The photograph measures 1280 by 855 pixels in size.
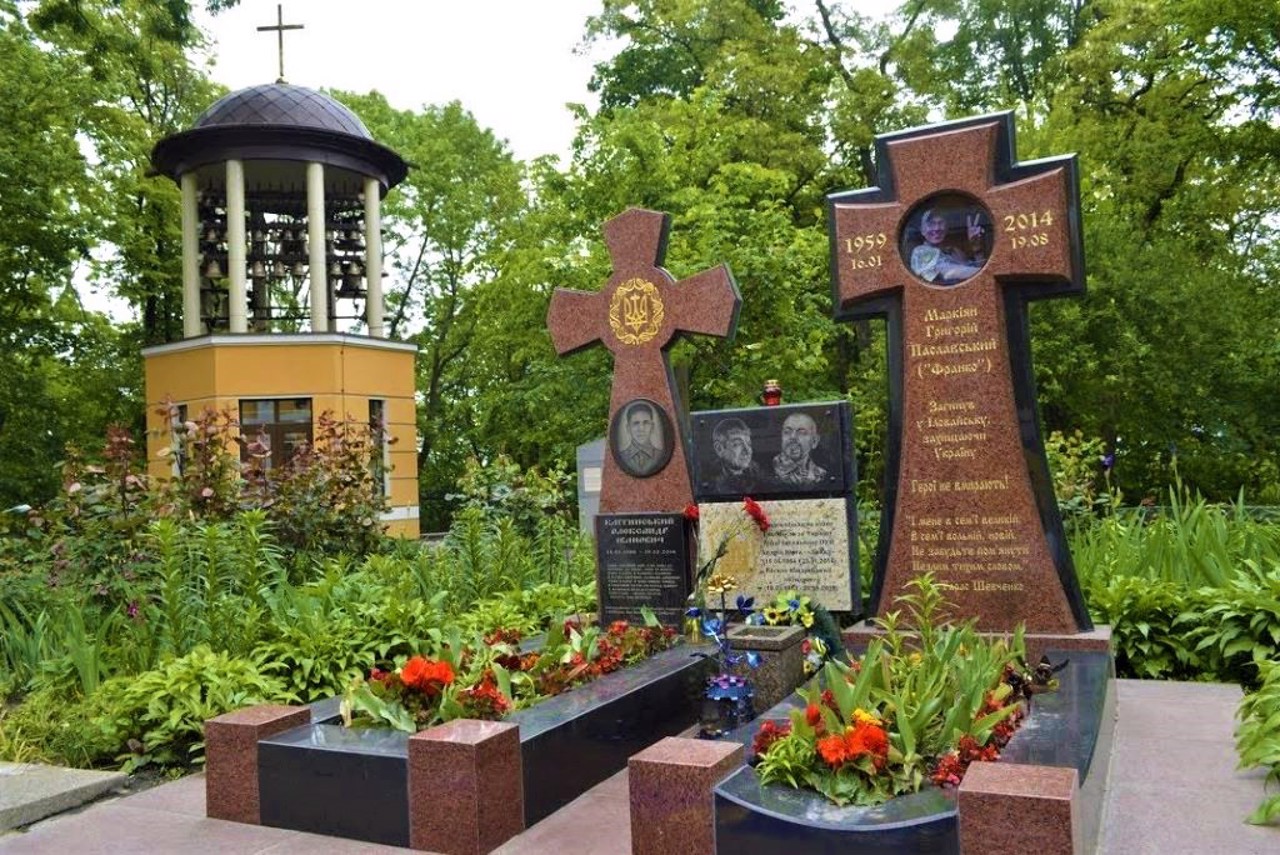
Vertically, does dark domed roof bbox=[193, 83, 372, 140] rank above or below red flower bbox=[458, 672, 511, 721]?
above

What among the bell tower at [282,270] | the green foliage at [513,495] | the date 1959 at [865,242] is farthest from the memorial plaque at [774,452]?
the bell tower at [282,270]

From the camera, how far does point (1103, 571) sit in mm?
7945

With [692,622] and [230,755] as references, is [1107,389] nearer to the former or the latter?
[692,622]

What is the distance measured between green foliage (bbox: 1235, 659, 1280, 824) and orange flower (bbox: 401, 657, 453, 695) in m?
3.38

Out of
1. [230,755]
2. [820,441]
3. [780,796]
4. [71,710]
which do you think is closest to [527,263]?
[820,441]

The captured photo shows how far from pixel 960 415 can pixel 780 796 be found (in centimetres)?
375

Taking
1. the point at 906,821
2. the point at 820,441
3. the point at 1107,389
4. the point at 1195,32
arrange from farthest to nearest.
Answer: the point at 1107,389 → the point at 1195,32 → the point at 820,441 → the point at 906,821

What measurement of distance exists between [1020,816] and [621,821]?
1857mm

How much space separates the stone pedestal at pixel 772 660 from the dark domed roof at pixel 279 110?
14.5 m

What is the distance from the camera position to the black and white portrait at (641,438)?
867cm

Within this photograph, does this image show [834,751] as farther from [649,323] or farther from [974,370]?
[649,323]

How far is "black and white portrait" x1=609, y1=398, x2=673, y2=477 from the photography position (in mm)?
8672

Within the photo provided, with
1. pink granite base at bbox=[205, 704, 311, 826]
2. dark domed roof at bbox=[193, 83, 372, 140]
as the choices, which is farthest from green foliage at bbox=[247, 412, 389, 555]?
dark domed roof at bbox=[193, 83, 372, 140]

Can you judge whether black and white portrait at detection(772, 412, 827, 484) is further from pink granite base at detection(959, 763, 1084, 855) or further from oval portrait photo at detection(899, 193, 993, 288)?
pink granite base at detection(959, 763, 1084, 855)
